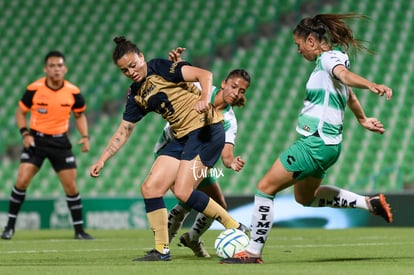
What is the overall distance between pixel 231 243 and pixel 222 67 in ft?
40.5

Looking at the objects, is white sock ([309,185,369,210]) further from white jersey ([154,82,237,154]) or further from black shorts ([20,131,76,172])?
black shorts ([20,131,76,172])

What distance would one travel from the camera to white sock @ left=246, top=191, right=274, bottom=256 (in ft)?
24.0

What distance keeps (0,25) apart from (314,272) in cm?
1668

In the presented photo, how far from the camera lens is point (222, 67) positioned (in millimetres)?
19781

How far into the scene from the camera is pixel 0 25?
22016mm

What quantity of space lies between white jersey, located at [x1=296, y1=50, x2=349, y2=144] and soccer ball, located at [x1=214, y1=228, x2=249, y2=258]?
0.96 metres

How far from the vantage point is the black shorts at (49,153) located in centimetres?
1168

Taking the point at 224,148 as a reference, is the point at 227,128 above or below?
above

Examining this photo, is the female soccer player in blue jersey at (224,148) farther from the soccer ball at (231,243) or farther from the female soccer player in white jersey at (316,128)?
the female soccer player in white jersey at (316,128)

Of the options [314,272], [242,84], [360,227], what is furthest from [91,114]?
[314,272]

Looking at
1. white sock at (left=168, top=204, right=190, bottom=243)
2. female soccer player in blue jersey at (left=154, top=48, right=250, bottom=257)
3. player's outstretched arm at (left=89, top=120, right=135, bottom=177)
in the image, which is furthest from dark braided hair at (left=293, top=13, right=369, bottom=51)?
white sock at (left=168, top=204, right=190, bottom=243)

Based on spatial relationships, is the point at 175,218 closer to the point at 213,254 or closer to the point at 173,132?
the point at 213,254

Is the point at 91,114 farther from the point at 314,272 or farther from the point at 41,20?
the point at 314,272


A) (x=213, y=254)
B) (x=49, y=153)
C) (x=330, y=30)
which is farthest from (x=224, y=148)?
(x=49, y=153)
